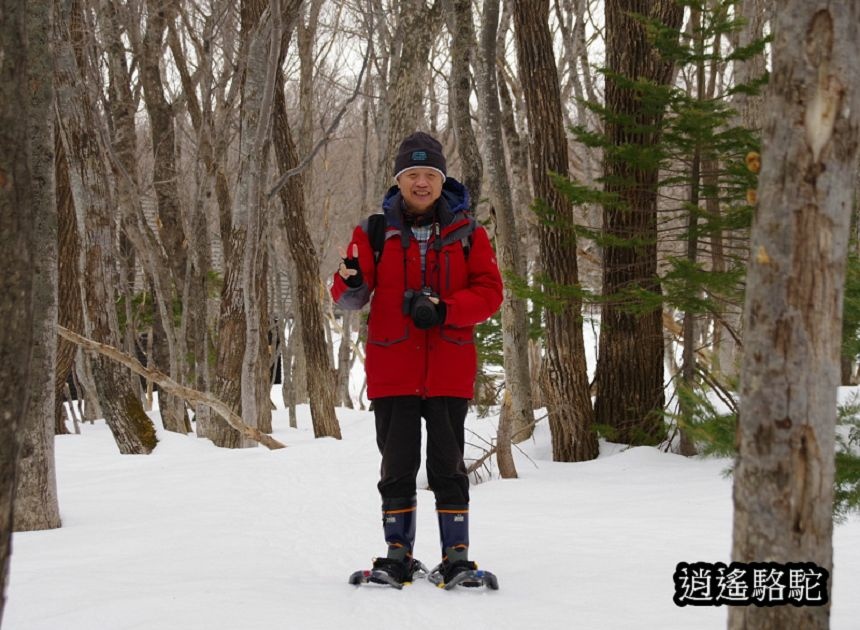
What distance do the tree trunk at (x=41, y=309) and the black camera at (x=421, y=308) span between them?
2140mm

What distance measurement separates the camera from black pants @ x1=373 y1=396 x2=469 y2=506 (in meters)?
3.96

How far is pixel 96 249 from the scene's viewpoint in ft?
30.3

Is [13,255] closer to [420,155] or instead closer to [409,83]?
[420,155]

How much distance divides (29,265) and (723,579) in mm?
2047

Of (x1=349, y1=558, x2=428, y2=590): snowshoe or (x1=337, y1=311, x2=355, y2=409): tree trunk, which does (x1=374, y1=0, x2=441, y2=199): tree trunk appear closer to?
(x1=349, y1=558, x2=428, y2=590): snowshoe

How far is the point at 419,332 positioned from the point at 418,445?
528 millimetres

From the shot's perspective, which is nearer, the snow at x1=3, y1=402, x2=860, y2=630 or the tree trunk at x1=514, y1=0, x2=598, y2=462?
the snow at x1=3, y1=402, x2=860, y2=630

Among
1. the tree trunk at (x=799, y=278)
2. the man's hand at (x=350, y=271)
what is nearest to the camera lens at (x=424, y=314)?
the man's hand at (x=350, y=271)

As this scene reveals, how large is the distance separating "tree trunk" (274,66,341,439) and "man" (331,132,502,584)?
27.2 feet

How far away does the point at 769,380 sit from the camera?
2156mm

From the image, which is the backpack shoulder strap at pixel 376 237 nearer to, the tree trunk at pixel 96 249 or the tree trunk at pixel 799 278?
the tree trunk at pixel 799 278

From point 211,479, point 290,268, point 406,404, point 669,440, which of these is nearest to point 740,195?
point 669,440

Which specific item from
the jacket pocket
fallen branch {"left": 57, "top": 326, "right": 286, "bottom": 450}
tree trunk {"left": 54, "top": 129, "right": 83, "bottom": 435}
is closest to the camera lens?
the jacket pocket

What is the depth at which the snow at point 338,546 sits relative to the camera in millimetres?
3449
